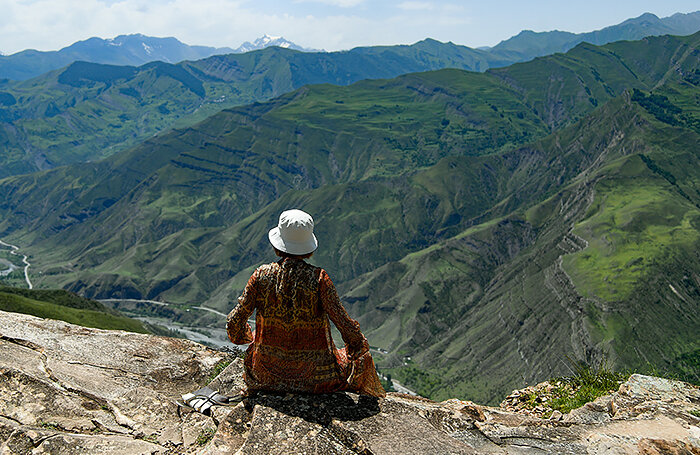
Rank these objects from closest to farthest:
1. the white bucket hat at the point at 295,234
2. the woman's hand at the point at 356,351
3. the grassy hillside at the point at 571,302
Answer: the white bucket hat at the point at 295,234 < the woman's hand at the point at 356,351 < the grassy hillside at the point at 571,302

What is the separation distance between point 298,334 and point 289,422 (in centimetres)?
184

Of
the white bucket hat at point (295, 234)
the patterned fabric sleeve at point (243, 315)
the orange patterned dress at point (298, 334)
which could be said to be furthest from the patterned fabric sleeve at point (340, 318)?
the patterned fabric sleeve at point (243, 315)

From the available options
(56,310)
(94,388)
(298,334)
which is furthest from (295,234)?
(56,310)

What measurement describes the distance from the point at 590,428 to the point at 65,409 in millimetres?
11683

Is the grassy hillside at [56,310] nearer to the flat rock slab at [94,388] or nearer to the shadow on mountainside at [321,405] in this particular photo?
the flat rock slab at [94,388]

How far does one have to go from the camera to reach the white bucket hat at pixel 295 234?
32.5 feet

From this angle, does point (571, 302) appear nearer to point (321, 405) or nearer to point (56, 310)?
point (56, 310)

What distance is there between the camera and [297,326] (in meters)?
10.3

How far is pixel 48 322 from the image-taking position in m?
17.1

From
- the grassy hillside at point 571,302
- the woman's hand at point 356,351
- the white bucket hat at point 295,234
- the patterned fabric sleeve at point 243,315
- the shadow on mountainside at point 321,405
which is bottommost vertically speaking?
the grassy hillside at point 571,302

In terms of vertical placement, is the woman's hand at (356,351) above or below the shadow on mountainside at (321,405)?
above

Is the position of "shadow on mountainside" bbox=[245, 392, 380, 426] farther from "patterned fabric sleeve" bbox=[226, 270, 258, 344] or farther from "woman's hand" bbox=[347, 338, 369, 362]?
"patterned fabric sleeve" bbox=[226, 270, 258, 344]

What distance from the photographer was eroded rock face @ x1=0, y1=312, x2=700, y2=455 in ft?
29.3

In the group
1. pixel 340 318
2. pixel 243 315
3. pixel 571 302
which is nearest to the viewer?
pixel 340 318
